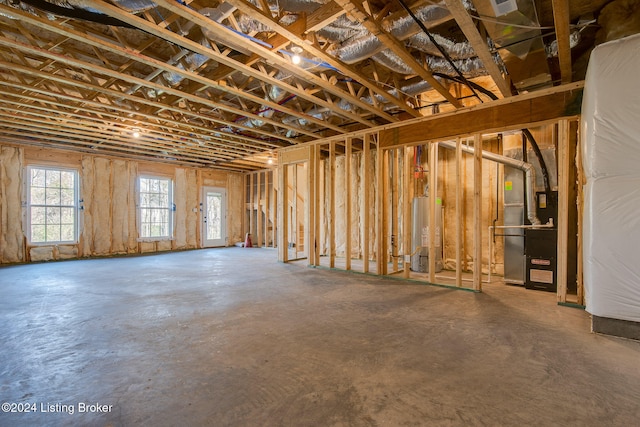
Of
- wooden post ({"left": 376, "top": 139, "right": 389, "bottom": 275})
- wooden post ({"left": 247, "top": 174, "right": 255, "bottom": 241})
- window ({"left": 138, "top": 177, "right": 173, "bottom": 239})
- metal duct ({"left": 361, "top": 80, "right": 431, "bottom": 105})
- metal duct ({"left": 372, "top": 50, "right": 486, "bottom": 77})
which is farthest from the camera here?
wooden post ({"left": 247, "top": 174, "right": 255, "bottom": 241})

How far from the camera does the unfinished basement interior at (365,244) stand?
167 cm

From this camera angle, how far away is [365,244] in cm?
496

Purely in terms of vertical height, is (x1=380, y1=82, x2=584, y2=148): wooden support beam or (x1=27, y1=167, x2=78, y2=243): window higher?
(x1=380, y1=82, x2=584, y2=148): wooden support beam

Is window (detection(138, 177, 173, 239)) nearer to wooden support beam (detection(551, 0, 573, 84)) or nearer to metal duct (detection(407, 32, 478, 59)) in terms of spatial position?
metal duct (detection(407, 32, 478, 59))

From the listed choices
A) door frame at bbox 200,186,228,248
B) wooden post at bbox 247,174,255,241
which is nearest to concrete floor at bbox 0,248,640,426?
door frame at bbox 200,186,228,248

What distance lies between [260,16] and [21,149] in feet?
23.4

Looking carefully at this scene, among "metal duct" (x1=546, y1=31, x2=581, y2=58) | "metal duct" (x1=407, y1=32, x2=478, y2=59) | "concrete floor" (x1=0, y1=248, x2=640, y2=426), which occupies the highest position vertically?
"metal duct" (x1=546, y1=31, x2=581, y2=58)

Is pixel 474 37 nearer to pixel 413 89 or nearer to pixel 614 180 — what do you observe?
pixel 413 89

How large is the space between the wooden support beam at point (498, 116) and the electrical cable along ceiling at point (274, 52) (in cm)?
15

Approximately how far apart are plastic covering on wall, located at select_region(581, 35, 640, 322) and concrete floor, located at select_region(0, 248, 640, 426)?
1.32 ft

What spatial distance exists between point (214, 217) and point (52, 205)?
3.97 m

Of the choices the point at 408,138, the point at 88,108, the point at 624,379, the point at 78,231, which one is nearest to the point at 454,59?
the point at 408,138

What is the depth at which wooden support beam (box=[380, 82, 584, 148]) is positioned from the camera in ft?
11.0

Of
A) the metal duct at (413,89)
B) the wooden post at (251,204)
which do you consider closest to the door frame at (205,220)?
the wooden post at (251,204)
